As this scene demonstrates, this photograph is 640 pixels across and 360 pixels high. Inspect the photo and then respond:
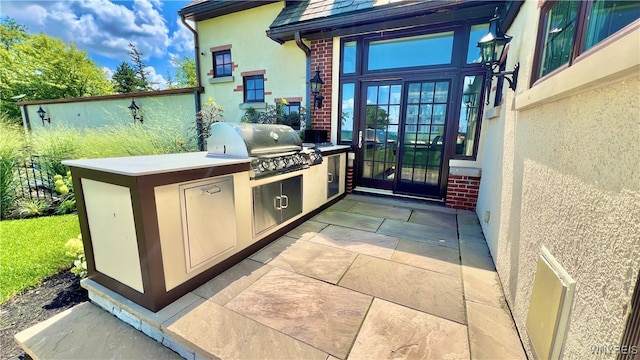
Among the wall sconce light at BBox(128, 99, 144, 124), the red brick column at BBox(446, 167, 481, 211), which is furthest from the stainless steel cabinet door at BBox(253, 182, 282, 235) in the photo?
the wall sconce light at BBox(128, 99, 144, 124)

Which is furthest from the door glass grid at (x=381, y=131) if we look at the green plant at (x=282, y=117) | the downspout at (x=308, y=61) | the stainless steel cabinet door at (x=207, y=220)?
the stainless steel cabinet door at (x=207, y=220)

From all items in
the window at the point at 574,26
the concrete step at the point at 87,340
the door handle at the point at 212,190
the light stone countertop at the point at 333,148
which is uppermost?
the window at the point at 574,26

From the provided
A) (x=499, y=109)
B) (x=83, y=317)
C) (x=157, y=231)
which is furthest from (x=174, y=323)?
(x=499, y=109)

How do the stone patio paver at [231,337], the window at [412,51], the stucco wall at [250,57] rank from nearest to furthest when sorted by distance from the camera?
the stone patio paver at [231,337] < the window at [412,51] < the stucco wall at [250,57]

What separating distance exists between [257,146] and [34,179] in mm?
4827

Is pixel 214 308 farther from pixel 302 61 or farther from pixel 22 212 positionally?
pixel 302 61

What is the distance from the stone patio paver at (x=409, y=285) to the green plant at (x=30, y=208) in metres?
4.91

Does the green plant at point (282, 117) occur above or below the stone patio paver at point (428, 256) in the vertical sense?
above

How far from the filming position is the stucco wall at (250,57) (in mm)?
5438

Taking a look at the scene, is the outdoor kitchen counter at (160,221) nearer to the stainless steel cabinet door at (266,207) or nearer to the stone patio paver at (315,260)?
the stainless steel cabinet door at (266,207)

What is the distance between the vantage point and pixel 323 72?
4820 millimetres

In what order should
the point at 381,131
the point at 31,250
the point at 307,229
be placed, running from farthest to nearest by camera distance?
1. the point at 381,131
2. the point at 307,229
3. the point at 31,250

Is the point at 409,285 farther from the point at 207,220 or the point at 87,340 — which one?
the point at 87,340

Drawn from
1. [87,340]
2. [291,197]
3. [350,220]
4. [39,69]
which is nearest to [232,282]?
[87,340]
